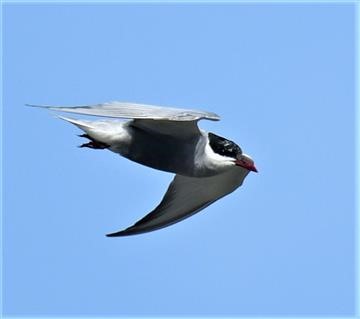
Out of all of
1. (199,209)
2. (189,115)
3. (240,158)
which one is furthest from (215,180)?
(189,115)

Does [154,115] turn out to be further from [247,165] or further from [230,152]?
[247,165]

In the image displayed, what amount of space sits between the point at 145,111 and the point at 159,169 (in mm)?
1039

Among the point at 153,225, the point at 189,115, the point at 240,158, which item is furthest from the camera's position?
the point at 153,225

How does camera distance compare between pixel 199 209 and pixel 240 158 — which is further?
pixel 199 209

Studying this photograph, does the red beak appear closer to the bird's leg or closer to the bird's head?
the bird's head

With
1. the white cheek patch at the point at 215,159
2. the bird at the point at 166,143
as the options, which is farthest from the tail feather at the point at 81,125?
the white cheek patch at the point at 215,159

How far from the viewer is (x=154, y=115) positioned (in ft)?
53.7

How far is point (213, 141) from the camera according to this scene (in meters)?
17.5

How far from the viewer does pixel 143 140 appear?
17266 millimetres

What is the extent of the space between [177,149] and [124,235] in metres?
2.01

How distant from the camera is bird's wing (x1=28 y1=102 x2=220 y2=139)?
1603cm

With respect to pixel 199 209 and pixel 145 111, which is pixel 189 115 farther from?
pixel 199 209

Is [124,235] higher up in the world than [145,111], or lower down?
A: lower down

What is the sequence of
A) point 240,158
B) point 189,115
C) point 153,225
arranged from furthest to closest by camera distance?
point 153,225 < point 240,158 < point 189,115
